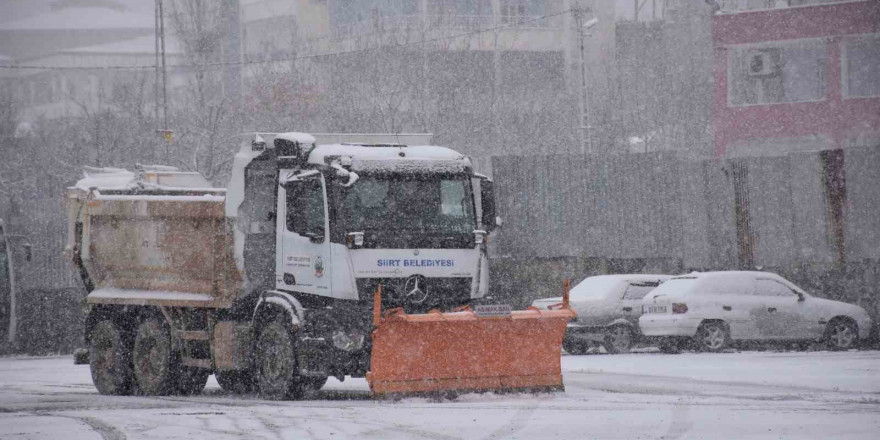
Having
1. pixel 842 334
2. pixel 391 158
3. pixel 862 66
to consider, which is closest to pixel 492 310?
pixel 391 158

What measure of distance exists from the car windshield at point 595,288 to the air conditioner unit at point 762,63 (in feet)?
70.8

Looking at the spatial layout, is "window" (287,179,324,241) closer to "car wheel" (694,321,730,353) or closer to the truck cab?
the truck cab

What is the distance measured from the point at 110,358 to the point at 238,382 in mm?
1769

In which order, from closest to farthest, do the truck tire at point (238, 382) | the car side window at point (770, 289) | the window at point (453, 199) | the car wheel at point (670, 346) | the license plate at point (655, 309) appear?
the window at point (453, 199)
the truck tire at point (238, 382)
the license plate at point (655, 309)
the car side window at point (770, 289)
the car wheel at point (670, 346)

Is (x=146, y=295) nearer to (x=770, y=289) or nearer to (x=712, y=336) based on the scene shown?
(x=712, y=336)

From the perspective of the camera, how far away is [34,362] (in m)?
29.5

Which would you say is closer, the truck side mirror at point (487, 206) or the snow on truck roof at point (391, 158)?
the snow on truck roof at point (391, 158)

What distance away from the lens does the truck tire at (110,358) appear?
18406 millimetres

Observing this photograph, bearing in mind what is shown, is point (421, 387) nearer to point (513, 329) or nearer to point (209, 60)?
point (513, 329)

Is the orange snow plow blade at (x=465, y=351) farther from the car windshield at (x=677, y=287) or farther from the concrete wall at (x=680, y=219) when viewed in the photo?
the concrete wall at (x=680, y=219)

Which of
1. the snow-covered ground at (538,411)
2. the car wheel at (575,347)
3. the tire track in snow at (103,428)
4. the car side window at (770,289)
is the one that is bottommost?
the car wheel at (575,347)

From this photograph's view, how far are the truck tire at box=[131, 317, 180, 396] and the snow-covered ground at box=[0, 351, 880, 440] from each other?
16.5 inches

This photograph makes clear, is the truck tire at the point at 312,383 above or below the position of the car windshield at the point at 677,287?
below

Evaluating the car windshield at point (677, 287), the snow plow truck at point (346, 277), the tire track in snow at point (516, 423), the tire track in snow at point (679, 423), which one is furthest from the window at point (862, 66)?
the tire track in snow at point (516, 423)
